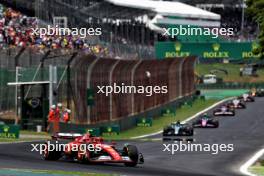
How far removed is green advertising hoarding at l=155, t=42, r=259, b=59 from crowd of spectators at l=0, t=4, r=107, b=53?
29.6 m

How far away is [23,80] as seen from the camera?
126ft

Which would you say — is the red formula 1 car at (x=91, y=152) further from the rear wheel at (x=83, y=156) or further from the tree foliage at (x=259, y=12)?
the tree foliage at (x=259, y=12)

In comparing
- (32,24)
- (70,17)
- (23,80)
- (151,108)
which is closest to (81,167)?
(23,80)

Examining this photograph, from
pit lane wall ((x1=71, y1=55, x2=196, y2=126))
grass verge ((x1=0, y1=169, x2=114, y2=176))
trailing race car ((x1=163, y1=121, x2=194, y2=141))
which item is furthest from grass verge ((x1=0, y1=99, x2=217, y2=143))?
grass verge ((x1=0, y1=169, x2=114, y2=176))

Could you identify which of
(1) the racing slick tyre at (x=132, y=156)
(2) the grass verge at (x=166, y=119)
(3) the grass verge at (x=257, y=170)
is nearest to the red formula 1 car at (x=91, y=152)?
(1) the racing slick tyre at (x=132, y=156)

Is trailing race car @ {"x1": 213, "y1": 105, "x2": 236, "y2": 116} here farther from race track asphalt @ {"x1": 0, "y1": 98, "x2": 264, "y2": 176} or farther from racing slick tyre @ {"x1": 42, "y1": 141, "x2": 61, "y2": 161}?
racing slick tyre @ {"x1": 42, "y1": 141, "x2": 61, "y2": 161}

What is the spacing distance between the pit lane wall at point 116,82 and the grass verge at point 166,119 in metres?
0.70

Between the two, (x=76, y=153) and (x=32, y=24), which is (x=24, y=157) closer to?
(x=76, y=153)

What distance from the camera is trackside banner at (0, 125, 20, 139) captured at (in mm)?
35219

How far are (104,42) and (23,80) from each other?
395 inches

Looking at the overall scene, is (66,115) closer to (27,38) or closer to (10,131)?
(10,131)

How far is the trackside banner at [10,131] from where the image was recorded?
116 ft

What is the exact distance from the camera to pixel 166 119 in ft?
193

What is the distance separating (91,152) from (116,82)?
20401mm
